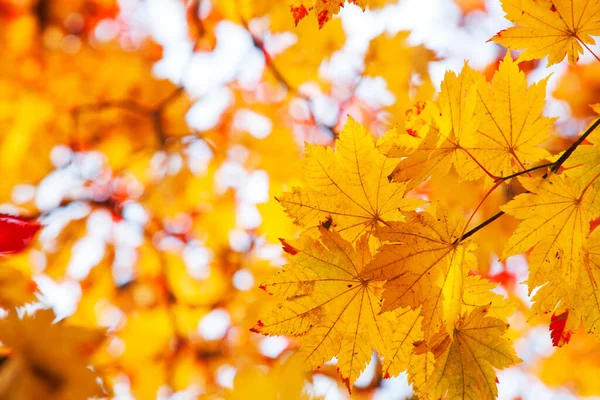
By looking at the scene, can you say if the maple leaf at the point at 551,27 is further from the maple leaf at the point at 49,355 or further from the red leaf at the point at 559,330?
the maple leaf at the point at 49,355

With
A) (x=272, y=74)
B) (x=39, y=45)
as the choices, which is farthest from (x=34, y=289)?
(x=39, y=45)

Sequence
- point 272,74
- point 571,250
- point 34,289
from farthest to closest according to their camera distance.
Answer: point 272,74
point 34,289
point 571,250

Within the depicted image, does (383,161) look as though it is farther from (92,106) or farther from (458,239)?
(92,106)

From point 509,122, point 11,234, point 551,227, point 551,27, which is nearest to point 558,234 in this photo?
point 551,227

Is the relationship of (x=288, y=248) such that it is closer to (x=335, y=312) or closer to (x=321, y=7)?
(x=335, y=312)

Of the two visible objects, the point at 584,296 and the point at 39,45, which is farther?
the point at 39,45

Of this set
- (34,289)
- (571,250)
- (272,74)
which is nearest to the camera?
(571,250)

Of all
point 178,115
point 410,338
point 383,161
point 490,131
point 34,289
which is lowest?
point 34,289

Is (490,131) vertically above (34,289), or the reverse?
(490,131)
